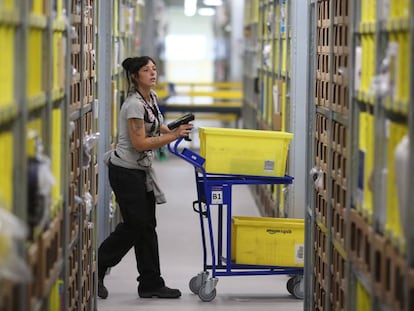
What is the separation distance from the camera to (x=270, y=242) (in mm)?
7422

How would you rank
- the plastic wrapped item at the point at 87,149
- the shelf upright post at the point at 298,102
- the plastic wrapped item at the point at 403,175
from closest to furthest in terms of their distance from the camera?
the plastic wrapped item at the point at 403,175
the plastic wrapped item at the point at 87,149
the shelf upright post at the point at 298,102

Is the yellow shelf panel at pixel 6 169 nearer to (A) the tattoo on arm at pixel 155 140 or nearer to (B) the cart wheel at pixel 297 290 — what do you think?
(A) the tattoo on arm at pixel 155 140

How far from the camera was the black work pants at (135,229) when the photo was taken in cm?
723

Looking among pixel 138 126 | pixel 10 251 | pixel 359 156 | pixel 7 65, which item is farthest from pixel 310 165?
pixel 10 251

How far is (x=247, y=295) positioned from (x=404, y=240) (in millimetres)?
4006

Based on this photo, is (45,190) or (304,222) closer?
(45,190)

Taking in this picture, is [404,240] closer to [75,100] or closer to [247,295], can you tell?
[75,100]

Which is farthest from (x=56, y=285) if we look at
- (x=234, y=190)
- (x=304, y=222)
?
(x=234, y=190)

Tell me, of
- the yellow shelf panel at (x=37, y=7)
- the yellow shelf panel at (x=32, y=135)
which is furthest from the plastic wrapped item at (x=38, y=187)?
the yellow shelf panel at (x=37, y=7)

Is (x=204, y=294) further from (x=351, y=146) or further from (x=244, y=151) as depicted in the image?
(x=351, y=146)

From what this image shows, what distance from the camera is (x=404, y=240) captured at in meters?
3.92

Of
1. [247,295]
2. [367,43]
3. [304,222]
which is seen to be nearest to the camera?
[367,43]

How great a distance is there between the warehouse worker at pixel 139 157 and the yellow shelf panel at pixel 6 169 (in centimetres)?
316

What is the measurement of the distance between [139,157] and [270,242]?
1128mm
